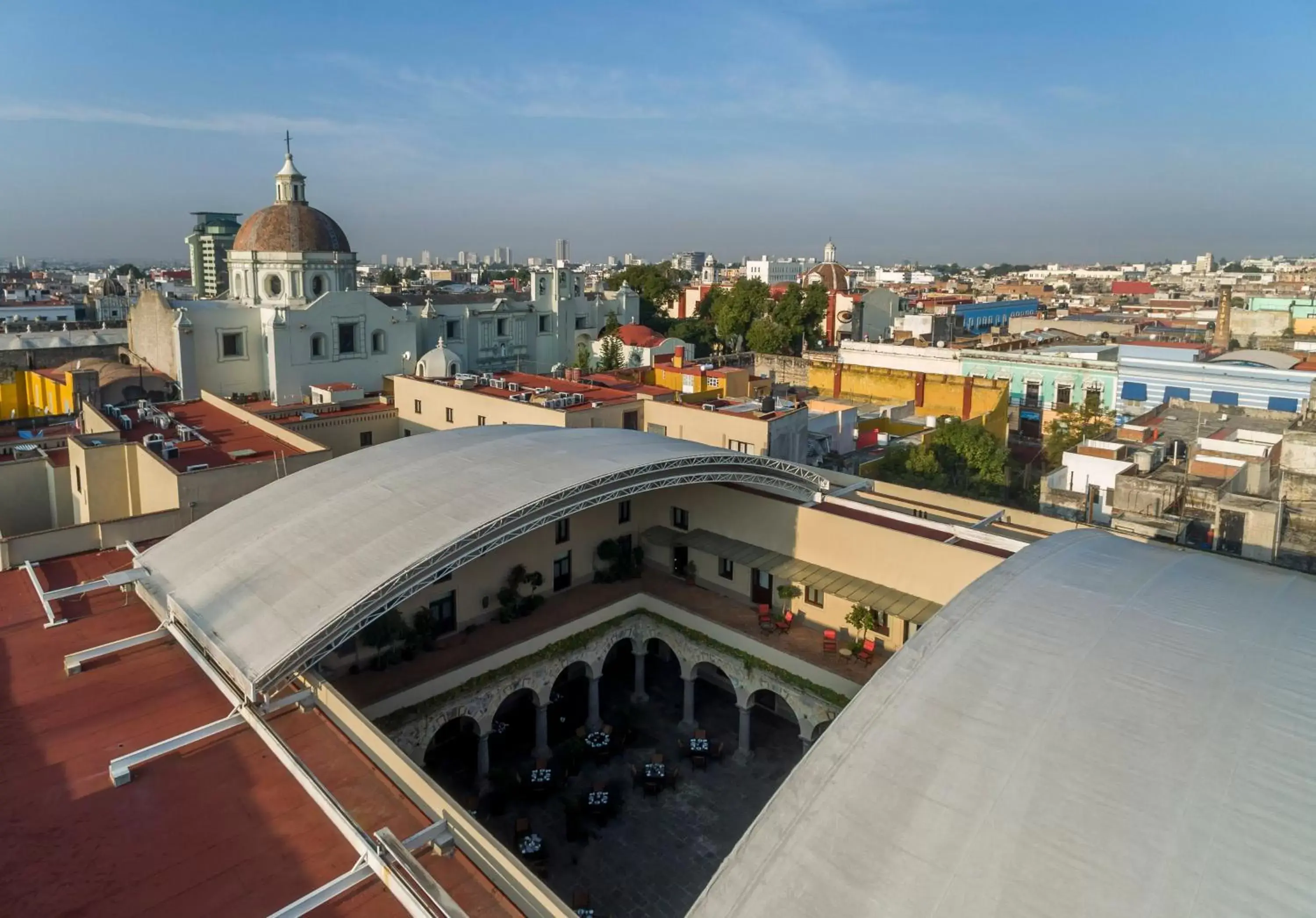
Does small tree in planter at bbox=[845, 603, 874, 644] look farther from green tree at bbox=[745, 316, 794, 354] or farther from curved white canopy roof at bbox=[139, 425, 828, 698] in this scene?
Answer: green tree at bbox=[745, 316, 794, 354]

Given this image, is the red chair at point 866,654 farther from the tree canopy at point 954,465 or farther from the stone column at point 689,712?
the tree canopy at point 954,465

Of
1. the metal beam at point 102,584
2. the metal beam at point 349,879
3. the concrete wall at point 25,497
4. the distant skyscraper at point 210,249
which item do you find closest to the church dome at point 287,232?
the concrete wall at point 25,497

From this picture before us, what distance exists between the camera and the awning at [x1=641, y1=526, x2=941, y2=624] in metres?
19.5

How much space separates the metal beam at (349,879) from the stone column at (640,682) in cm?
1222

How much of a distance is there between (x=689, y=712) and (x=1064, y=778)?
42.2ft

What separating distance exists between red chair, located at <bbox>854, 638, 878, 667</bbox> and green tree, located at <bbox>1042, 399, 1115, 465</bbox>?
17.4m

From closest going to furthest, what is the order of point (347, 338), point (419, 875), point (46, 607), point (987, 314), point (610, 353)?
point (419, 875) < point (46, 607) < point (347, 338) < point (610, 353) < point (987, 314)

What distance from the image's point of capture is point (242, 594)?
16156mm

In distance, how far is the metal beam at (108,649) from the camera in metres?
15.2

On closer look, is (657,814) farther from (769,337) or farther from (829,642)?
(769,337)

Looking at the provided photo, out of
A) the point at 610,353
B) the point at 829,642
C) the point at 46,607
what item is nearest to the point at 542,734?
the point at 829,642

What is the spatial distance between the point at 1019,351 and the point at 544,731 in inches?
1609

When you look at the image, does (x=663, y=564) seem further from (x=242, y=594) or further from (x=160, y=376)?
(x=160, y=376)

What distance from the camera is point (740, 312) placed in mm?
68500
